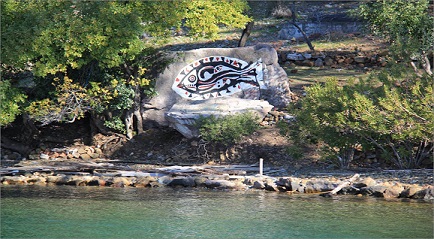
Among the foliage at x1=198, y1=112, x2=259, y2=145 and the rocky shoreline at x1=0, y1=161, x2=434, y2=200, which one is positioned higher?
the foliage at x1=198, y1=112, x2=259, y2=145

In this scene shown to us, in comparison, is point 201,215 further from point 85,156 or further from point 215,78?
point 215,78

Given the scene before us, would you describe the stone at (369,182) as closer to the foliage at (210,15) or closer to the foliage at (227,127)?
the foliage at (227,127)

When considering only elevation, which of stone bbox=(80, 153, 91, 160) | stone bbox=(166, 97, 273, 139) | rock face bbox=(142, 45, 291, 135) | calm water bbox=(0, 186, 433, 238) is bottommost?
calm water bbox=(0, 186, 433, 238)

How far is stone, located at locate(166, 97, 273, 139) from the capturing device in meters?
24.6

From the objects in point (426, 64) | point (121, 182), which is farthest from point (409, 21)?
point (121, 182)

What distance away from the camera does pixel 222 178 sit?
843 inches

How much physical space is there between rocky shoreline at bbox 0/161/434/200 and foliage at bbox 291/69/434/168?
0.80 metres

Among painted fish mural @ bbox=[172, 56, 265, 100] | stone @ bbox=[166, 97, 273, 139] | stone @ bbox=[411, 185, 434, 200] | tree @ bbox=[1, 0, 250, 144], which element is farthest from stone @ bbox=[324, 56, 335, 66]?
stone @ bbox=[411, 185, 434, 200]

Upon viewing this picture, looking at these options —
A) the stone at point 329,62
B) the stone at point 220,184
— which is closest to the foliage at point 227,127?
the stone at point 220,184

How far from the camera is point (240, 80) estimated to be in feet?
86.3

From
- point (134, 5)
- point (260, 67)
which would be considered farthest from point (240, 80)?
point (134, 5)

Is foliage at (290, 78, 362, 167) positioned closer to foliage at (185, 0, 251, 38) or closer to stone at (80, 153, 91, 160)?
foliage at (185, 0, 251, 38)

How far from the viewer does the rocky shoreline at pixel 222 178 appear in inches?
763

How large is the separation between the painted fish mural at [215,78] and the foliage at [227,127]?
214 cm
